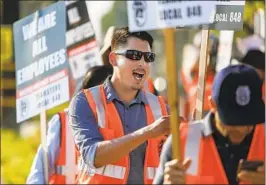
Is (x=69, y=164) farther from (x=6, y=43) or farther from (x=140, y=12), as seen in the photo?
(x=6, y=43)

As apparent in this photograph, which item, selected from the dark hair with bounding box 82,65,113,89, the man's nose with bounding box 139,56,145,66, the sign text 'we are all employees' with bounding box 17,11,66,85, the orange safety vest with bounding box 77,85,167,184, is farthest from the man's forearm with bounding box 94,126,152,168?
the sign text 'we are all employees' with bounding box 17,11,66,85

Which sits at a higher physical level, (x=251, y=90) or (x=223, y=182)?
(x=251, y=90)

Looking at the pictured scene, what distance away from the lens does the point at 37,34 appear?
36.7 feet

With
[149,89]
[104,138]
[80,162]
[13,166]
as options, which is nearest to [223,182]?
[104,138]

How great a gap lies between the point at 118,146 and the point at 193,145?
3.74 feet

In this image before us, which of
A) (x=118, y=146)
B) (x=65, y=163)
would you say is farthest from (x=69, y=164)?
(x=118, y=146)

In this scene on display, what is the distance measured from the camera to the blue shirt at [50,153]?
1074cm

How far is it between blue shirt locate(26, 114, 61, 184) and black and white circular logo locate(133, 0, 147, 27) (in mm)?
3319

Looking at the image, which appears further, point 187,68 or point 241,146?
point 187,68

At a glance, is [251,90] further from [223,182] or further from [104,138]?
[104,138]

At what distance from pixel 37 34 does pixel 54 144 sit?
2.95 ft

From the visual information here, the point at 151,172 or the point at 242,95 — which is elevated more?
the point at 242,95

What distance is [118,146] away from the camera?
840cm

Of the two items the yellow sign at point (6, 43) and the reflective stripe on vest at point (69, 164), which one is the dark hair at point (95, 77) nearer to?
the reflective stripe on vest at point (69, 164)
